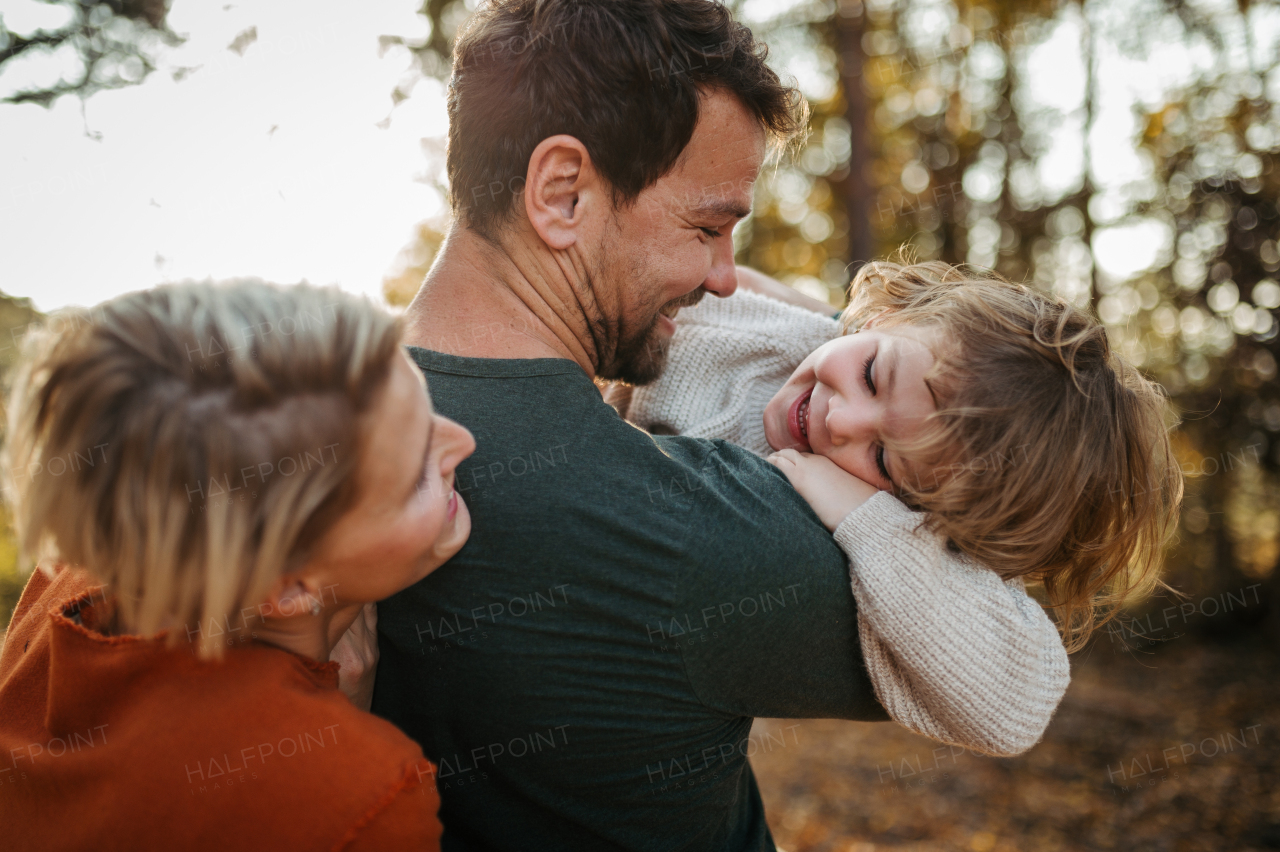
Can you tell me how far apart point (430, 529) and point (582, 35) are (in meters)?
1.27

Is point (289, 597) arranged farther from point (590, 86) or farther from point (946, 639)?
point (590, 86)

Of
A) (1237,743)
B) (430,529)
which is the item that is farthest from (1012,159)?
(430,529)

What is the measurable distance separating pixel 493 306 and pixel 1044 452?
126 cm

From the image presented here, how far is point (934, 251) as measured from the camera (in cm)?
1268

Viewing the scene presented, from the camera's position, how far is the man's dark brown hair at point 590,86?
194 centimetres

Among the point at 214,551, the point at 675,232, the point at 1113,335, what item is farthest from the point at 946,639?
the point at 1113,335

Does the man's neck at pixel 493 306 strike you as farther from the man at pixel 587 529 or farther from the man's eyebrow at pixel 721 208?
the man's eyebrow at pixel 721 208

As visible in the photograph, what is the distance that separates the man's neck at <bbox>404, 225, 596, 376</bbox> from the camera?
1747mm

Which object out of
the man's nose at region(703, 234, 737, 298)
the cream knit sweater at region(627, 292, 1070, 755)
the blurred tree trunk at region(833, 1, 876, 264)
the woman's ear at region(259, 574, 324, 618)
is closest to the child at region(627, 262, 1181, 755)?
the cream knit sweater at region(627, 292, 1070, 755)

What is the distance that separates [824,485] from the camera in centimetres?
176

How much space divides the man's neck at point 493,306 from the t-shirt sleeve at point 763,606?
0.51 metres

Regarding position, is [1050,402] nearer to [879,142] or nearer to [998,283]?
[998,283]

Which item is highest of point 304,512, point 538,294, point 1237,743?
point 538,294

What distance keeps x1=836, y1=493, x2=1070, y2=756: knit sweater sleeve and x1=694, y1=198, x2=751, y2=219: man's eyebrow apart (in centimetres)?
84
